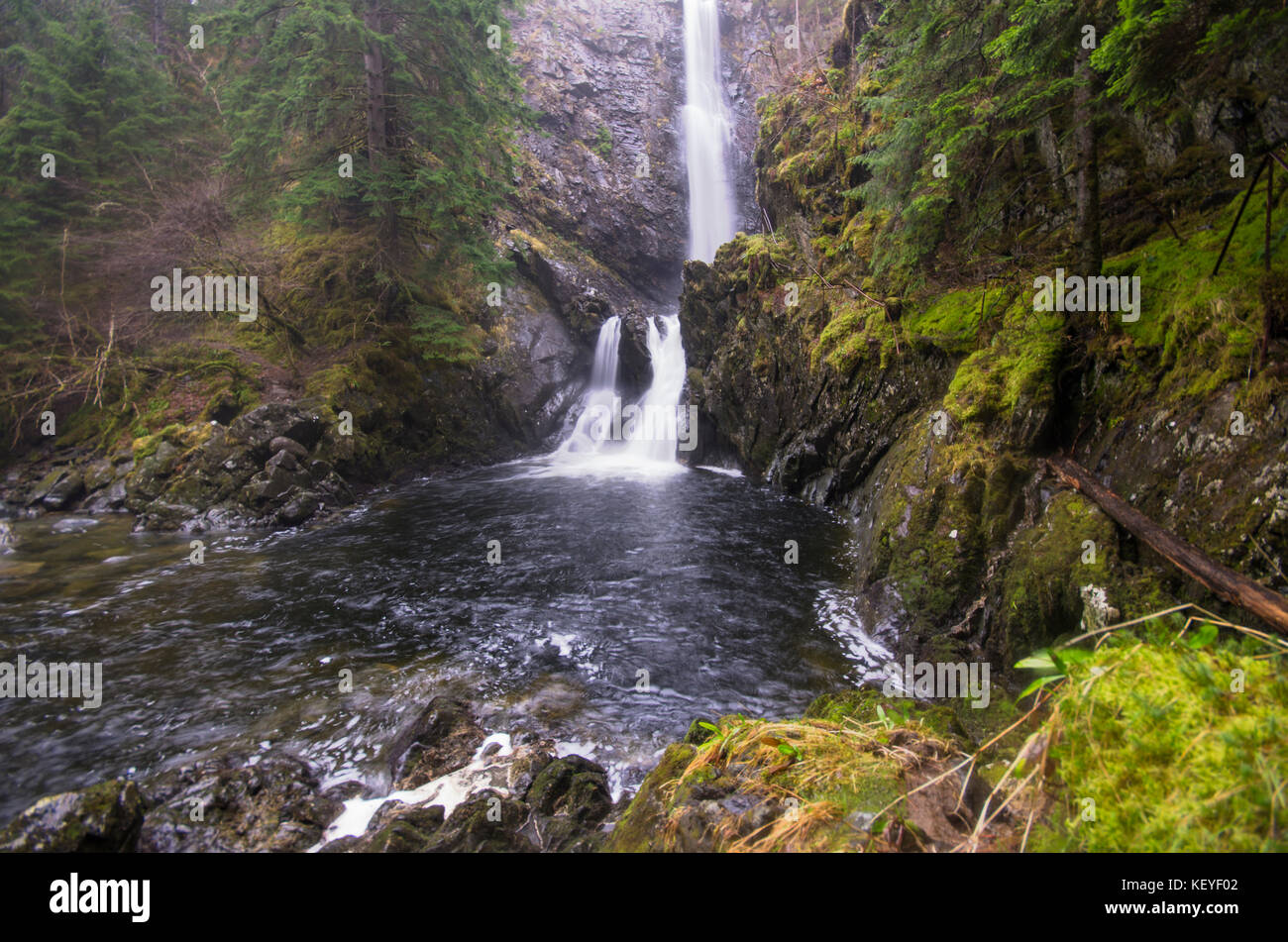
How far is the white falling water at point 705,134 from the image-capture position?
3222cm

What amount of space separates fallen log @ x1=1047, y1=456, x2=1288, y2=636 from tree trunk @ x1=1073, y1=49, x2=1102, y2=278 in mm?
2483

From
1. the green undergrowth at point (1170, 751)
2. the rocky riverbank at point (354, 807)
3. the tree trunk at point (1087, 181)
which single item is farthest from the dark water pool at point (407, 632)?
the tree trunk at point (1087, 181)

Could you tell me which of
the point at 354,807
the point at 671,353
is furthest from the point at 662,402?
the point at 354,807

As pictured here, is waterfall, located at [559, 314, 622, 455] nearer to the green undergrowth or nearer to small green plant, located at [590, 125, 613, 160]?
small green plant, located at [590, 125, 613, 160]

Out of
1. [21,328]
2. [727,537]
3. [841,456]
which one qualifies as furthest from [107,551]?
[841,456]

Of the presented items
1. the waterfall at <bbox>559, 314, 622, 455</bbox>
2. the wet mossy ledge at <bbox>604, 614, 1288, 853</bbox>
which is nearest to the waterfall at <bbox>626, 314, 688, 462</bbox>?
the waterfall at <bbox>559, 314, 622, 455</bbox>

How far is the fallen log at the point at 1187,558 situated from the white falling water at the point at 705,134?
85.8 feet

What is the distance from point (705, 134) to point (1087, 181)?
3298 cm

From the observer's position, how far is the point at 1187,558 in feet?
13.6

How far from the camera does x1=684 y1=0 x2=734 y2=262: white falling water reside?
106 feet

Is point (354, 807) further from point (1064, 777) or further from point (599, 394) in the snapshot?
point (599, 394)

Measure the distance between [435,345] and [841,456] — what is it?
40.8 feet

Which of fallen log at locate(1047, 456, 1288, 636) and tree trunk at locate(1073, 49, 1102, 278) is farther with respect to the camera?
tree trunk at locate(1073, 49, 1102, 278)
